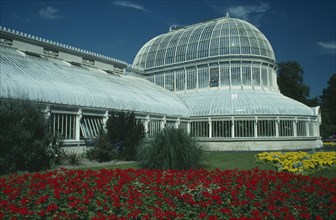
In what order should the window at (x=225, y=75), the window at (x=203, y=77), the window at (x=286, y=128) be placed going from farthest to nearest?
the window at (x=203, y=77) → the window at (x=225, y=75) → the window at (x=286, y=128)

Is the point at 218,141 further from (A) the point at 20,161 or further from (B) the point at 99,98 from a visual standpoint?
(A) the point at 20,161

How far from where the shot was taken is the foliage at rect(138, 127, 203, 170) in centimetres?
1371

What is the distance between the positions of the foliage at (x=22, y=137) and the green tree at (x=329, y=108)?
52926mm

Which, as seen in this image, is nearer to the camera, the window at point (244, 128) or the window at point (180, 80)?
the window at point (244, 128)

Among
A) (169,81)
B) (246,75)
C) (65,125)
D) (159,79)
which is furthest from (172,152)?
(159,79)

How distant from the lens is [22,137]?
1369 cm

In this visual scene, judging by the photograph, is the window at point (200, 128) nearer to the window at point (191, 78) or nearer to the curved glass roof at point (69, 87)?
the curved glass roof at point (69, 87)

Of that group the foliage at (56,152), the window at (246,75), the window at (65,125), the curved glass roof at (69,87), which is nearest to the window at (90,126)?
the window at (65,125)

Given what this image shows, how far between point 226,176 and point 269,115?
20844mm

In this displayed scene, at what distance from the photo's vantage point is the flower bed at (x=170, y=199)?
6254mm

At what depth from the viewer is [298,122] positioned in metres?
30.9

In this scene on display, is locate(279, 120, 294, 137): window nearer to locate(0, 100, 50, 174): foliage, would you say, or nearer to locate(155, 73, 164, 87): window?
locate(155, 73, 164, 87): window

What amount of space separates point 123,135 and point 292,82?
5668 cm

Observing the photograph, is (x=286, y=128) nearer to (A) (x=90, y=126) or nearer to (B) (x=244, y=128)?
(B) (x=244, y=128)
